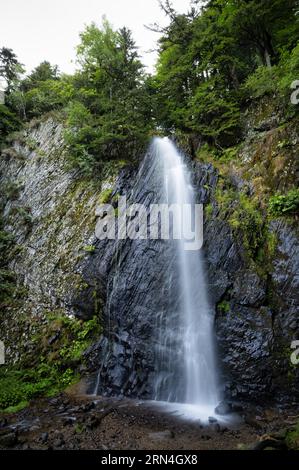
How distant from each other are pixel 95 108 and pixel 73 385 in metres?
11.7

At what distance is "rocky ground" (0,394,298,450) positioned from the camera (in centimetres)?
561

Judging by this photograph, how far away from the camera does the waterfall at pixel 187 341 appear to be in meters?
7.69

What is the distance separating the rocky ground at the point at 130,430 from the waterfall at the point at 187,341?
0.95 metres

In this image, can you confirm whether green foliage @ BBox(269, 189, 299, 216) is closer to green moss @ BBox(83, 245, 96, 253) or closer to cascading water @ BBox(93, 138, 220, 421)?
cascading water @ BBox(93, 138, 220, 421)

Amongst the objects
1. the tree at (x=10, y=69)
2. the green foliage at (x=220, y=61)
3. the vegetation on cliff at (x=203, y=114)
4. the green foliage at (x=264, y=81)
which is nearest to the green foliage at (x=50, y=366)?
the vegetation on cliff at (x=203, y=114)

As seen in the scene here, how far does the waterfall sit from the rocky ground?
951 millimetres

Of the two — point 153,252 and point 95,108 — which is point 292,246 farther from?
point 95,108

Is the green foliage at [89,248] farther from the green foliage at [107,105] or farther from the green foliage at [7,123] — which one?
the green foliage at [7,123]

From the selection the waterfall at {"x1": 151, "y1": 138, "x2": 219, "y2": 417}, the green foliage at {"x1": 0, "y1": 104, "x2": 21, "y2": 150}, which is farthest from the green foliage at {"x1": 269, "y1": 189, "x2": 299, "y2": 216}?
the green foliage at {"x1": 0, "y1": 104, "x2": 21, "y2": 150}

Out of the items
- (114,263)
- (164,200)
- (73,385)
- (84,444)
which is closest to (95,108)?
(164,200)

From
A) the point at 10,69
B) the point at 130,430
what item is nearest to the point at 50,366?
the point at 130,430

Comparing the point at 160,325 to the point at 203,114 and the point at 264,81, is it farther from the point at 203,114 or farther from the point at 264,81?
the point at 264,81

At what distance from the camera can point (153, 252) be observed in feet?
32.3

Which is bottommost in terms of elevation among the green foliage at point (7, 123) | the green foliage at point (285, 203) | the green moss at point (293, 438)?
the green moss at point (293, 438)
